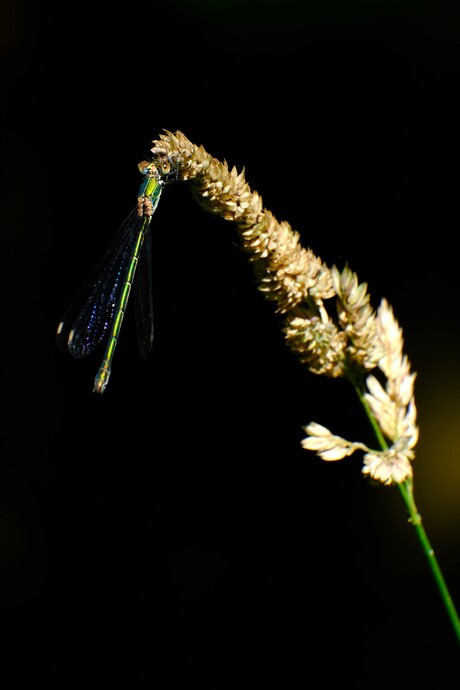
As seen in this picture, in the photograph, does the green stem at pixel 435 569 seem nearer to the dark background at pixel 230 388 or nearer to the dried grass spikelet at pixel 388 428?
the dried grass spikelet at pixel 388 428

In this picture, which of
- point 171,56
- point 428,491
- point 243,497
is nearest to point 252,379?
point 243,497

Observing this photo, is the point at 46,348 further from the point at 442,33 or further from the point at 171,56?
the point at 442,33

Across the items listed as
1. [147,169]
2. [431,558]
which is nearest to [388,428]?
[431,558]

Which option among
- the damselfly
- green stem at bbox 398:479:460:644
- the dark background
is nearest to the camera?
green stem at bbox 398:479:460:644

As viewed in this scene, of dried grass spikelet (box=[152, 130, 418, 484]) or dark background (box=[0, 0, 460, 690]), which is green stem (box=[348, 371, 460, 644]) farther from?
dark background (box=[0, 0, 460, 690])

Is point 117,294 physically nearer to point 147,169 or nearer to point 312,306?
point 147,169

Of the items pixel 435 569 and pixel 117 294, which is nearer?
pixel 435 569

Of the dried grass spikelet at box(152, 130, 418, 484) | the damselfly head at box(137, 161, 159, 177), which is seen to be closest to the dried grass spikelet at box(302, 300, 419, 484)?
the dried grass spikelet at box(152, 130, 418, 484)
